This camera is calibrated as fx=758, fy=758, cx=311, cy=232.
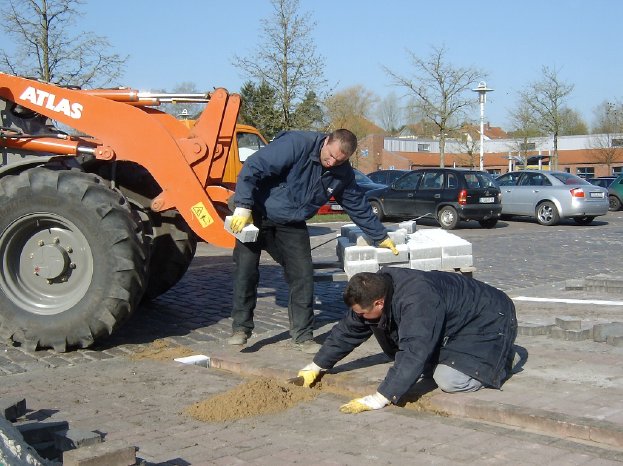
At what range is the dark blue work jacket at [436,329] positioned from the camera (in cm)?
465

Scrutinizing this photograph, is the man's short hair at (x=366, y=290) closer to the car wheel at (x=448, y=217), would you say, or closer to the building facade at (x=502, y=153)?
the car wheel at (x=448, y=217)

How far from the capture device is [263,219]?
656cm

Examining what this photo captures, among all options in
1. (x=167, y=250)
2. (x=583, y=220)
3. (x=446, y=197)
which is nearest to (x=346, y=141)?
(x=167, y=250)

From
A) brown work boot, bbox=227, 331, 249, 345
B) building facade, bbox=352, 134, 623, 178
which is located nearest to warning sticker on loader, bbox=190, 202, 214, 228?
brown work boot, bbox=227, 331, 249, 345

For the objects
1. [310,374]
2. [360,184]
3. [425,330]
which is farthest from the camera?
[360,184]

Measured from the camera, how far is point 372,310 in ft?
15.7

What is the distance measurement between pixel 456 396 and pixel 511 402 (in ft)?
1.14

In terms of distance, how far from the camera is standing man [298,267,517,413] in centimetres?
468

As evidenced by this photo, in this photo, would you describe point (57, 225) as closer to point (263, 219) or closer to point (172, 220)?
point (172, 220)

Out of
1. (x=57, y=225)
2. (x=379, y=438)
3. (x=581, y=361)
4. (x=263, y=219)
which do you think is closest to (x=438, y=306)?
(x=379, y=438)

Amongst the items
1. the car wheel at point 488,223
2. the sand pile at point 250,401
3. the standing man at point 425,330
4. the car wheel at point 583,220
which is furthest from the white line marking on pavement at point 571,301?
the car wheel at point 583,220

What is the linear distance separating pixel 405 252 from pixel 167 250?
2842mm

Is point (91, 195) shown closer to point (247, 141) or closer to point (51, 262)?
point (51, 262)

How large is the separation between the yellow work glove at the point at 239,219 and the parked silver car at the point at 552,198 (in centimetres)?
1806
